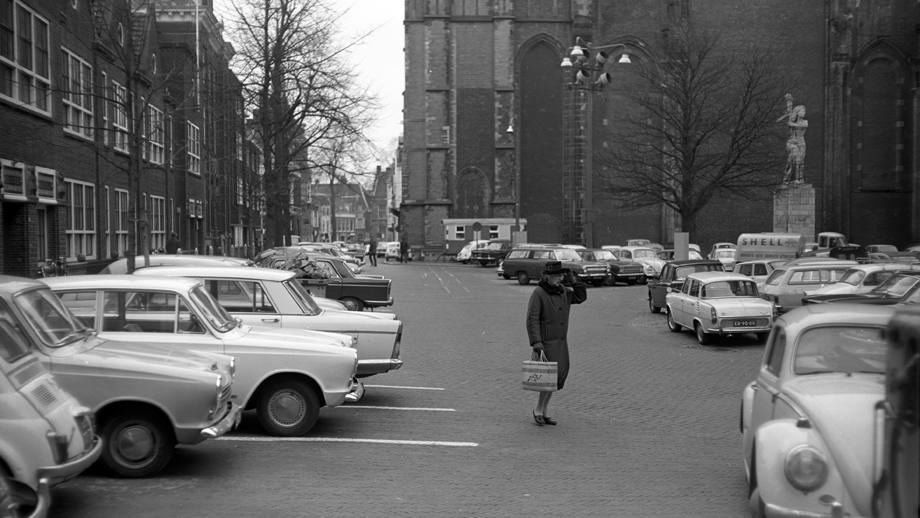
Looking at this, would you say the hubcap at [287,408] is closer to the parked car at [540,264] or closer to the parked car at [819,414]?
the parked car at [819,414]

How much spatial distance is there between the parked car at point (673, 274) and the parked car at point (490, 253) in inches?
1192

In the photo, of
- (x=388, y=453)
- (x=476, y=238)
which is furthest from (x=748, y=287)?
(x=476, y=238)

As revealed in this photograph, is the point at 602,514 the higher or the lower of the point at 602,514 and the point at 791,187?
the lower

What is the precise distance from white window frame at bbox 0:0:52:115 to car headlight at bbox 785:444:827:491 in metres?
17.9

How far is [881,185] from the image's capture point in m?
60.9

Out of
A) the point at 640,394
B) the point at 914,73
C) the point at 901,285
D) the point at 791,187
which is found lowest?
the point at 640,394

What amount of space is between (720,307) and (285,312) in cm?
1035

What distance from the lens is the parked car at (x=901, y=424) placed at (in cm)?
421

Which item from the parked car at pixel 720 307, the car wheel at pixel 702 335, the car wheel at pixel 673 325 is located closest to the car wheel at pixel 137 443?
the parked car at pixel 720 307

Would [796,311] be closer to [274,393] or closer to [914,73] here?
[274,393]

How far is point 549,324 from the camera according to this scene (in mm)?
Answer: 10219

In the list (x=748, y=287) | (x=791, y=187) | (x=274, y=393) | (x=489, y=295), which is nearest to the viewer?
(x=274, y=393)

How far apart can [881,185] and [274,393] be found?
197 ft

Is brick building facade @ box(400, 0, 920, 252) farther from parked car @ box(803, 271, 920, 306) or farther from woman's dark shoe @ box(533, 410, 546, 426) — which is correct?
woman's dark shoe @ box(533, 410, 546, 426)
